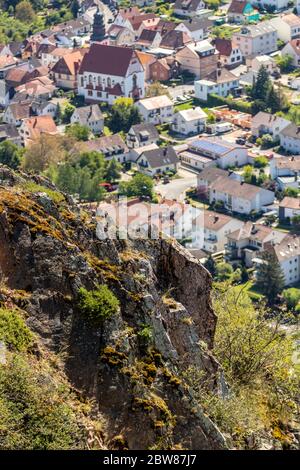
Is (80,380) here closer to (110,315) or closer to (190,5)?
(110,315)

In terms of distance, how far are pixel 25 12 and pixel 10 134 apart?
26825mm

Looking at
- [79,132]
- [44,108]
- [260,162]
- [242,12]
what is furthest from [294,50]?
[79,132]

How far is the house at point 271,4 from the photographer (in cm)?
8956

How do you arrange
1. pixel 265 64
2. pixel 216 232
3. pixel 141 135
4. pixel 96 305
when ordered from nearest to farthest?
pixel 96 305 → pixel 216 232 → pixel 141 135 → pixel 265 64

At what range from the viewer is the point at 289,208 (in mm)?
53188

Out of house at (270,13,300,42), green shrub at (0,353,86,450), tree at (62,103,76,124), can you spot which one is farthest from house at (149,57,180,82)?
green shrub at (0,353,86,450)

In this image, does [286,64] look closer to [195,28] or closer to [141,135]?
[195,28]

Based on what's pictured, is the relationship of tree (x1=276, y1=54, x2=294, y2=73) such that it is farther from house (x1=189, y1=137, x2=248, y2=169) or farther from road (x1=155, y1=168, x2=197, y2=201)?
road (x1=155, y1=168, x2=197, y2=201)

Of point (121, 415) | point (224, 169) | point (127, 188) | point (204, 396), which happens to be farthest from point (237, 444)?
point (224, 169)

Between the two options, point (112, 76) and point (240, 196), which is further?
point (112, 76)

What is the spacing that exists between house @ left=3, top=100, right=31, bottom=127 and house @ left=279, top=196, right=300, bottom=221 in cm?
2181

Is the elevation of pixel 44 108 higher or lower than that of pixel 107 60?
lower

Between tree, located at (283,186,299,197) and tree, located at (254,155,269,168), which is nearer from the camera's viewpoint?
tree, located at (283,186,299,197)

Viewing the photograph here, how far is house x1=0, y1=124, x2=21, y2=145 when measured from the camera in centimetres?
6524
